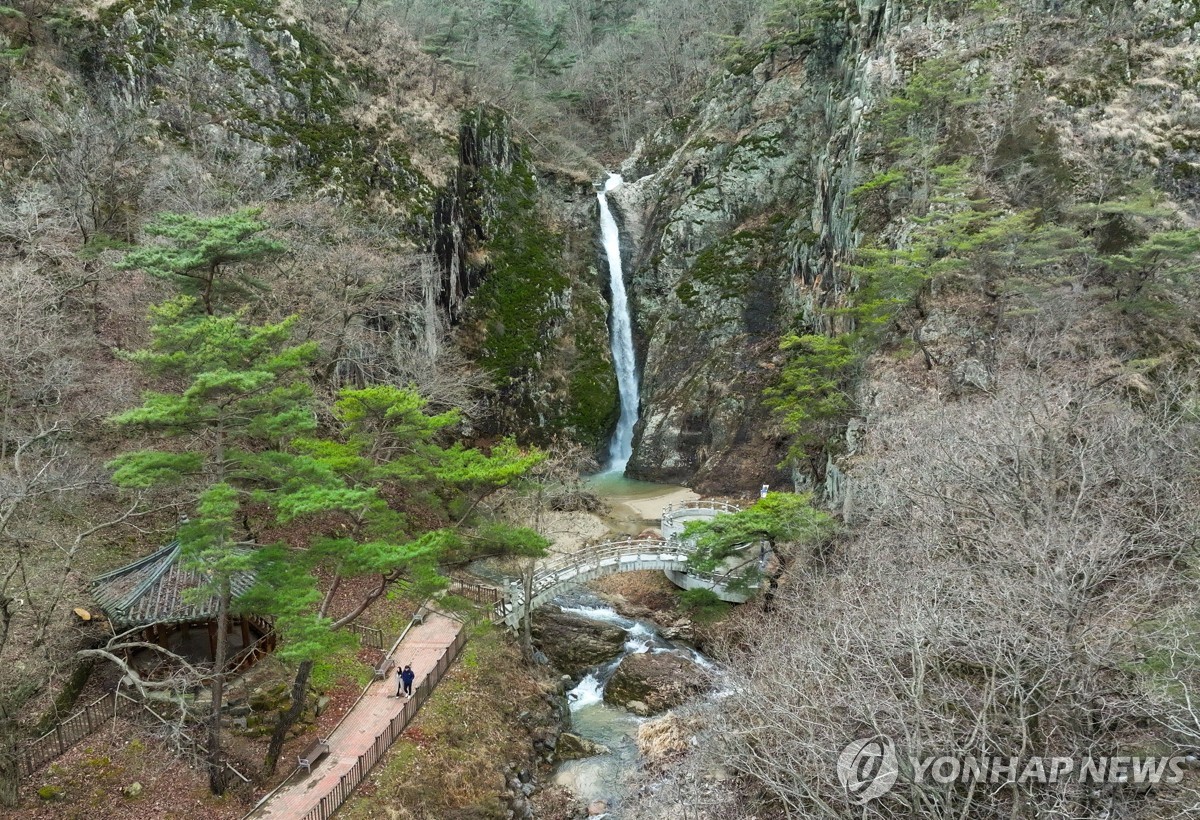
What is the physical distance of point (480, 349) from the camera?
109 feet

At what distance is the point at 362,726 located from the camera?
15.2 meters

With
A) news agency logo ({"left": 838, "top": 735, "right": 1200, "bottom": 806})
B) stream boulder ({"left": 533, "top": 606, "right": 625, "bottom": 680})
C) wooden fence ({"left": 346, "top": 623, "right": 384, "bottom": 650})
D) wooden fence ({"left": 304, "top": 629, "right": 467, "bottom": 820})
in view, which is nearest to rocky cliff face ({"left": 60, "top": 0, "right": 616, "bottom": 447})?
stream boulder ({"left": 533, "top": 606, "right": 625, "bottom": 680})

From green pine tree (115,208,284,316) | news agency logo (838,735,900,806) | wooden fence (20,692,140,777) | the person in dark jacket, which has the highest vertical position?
green pine tree (115,208,284,316)

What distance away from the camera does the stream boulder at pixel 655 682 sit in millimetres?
18844

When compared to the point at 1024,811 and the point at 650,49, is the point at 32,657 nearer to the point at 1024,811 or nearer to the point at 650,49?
the point at 1024,811

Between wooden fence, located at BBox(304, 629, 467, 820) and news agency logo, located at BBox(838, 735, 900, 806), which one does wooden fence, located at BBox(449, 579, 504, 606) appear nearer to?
wooden fence, located at BBox(304, 629, 467, 820)

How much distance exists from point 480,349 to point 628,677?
18.2 metres

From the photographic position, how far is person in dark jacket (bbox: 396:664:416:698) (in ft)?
53.0

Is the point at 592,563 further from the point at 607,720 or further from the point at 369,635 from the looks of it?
the point at 369,635

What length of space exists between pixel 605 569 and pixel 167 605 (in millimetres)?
12624

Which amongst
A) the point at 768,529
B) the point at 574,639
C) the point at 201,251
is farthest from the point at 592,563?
the point at 201,251

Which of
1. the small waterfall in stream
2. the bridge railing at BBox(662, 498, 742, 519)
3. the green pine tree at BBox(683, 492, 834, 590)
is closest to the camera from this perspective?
the small waterfall in stream

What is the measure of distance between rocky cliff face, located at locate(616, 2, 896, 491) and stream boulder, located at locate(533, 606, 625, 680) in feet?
37.7

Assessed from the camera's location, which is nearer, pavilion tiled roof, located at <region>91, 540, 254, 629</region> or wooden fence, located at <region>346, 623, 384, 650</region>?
pavilion tiled roof, located at <region>91, 540, 254, 629</region>
